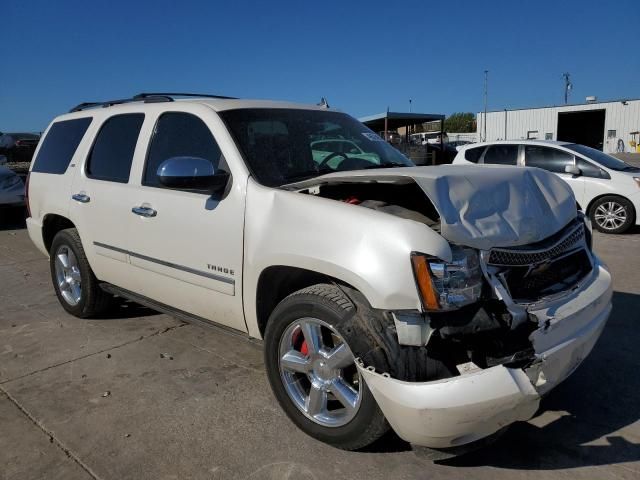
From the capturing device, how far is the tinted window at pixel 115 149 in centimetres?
391

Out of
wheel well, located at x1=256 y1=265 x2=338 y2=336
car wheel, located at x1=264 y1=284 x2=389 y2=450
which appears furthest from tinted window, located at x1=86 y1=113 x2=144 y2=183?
car wheel, located at x1=264 y1=284 x2=389 y2=450

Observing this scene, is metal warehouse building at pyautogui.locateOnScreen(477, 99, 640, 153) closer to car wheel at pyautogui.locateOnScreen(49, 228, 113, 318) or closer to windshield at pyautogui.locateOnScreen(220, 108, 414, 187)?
windshield at pyautogui.locateOnScreen(220, 108, 414, 187)

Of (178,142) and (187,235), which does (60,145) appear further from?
(187,235)

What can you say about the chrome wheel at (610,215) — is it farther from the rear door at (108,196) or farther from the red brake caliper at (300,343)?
the rear door at (108,196)

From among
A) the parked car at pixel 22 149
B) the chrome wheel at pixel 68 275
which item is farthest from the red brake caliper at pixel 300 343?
the parked car at pixel 22 149

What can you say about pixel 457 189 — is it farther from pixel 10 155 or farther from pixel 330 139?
pixel 10 155

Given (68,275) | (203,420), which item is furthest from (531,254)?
(68,275)

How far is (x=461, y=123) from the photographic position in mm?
106938

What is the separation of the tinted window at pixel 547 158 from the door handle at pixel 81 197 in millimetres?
7418

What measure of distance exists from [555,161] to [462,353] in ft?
25.9

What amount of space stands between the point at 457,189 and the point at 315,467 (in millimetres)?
1522

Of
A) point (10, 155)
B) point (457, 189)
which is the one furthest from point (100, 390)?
point (10, 155)

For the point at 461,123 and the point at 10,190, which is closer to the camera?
the point at 10,190

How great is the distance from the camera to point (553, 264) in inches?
107
